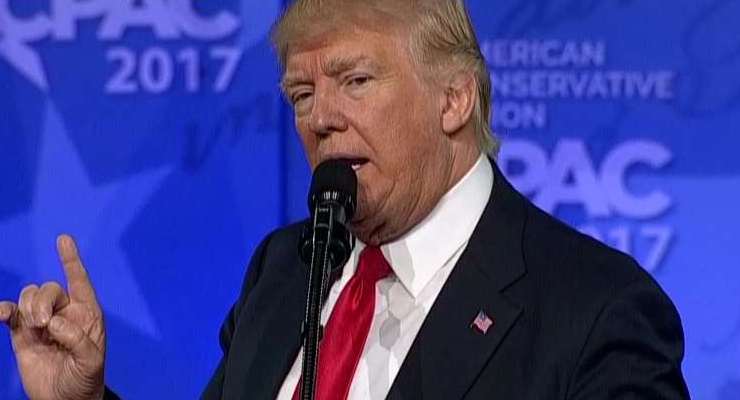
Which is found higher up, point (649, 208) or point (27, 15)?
point (27, 15)

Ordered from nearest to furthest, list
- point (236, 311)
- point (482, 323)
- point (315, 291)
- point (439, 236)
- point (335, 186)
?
point (315, 291)
point (335, 186)
point (482, 323)
point (439, 236)
point (236, 311)

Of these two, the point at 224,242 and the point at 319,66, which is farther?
the point at 224,242

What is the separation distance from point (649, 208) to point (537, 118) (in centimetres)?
22

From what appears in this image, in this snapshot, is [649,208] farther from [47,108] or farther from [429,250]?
[47,108]

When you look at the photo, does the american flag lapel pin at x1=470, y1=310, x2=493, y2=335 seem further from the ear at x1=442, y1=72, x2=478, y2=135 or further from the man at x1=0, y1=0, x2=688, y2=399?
the ear at x1=442, y1=72, x2=478, y2=135

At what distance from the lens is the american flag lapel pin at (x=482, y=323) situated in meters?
1.54

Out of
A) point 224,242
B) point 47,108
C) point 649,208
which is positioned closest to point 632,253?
point 649,208

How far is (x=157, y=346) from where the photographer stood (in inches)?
95.6

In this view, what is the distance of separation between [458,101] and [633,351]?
0.37 m

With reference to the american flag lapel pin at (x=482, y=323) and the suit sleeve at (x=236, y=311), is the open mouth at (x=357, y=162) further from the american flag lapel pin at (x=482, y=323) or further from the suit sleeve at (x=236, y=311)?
the suit sleeve at (x=236, y=311)

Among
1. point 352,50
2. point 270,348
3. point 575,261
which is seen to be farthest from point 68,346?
point 575,261

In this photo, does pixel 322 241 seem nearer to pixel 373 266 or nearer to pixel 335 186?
pixel 335 186

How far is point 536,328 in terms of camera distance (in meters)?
1.53

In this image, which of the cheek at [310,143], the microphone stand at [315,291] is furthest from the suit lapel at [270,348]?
the microphone stand at [315,291]
